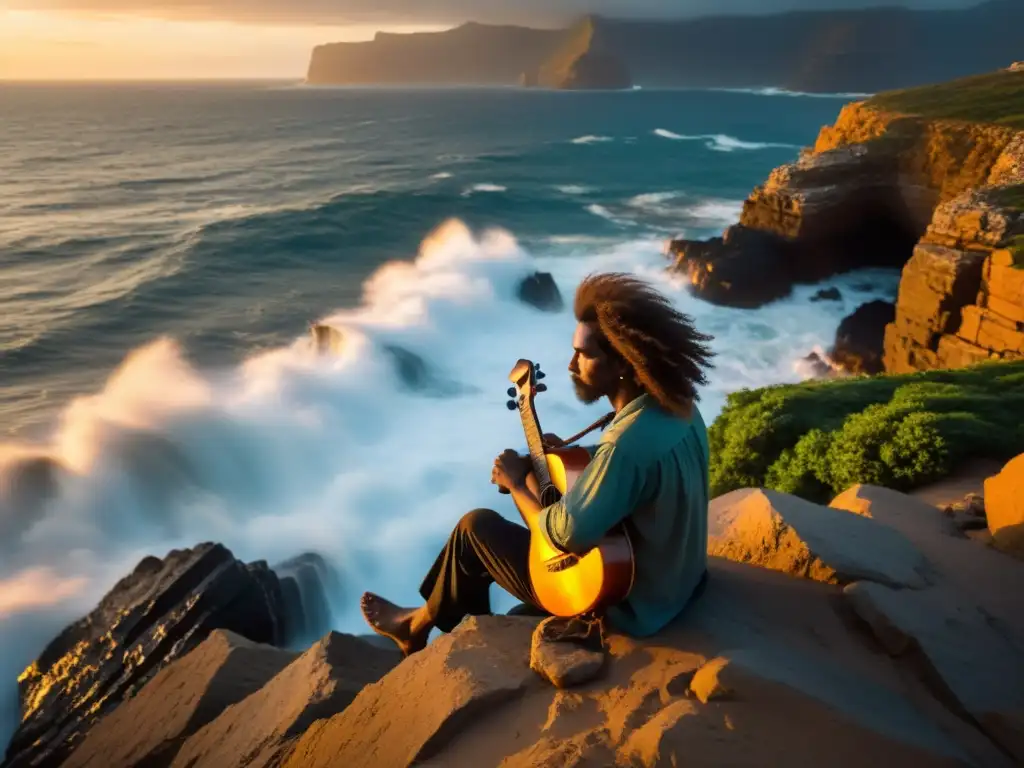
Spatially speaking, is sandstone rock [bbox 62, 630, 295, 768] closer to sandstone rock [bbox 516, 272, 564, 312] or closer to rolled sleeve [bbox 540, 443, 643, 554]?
rolled sleeve [bbox 540, 443, 643, 554]

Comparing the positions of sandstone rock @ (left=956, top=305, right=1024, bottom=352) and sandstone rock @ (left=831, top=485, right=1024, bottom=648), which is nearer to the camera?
sandstone rock @ (left=831, top=485, right=1024, bottom=648)

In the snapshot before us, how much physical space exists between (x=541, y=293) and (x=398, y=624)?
19.0 meters

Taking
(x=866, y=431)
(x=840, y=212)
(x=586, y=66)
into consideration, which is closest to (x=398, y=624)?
(x=866, y=431)

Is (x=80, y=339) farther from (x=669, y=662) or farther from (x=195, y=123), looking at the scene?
(x=195, y=123)

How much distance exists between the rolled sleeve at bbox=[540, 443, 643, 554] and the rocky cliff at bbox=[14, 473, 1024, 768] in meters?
0.65

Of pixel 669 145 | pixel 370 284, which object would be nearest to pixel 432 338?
pixel 370 284

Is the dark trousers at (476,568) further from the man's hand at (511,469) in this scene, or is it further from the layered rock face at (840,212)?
the layered rock face at (840,212)

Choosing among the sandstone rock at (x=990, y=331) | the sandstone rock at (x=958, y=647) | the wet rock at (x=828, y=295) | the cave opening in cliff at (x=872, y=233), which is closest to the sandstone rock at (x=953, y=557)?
the sandstone rock at (x=958, y=647)

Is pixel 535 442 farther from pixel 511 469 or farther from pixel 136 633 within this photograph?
pixel 136 633

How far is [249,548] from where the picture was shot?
11.1 m

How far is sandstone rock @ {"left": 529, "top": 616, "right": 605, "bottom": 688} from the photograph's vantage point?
10.3 feet

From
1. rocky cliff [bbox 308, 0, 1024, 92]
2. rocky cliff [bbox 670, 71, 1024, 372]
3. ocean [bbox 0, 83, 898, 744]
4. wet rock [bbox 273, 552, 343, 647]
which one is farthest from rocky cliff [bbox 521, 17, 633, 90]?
wet rock [bbox 273, 552, 343, 647]

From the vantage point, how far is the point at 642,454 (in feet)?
9.23

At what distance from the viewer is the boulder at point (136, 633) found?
6480 millimetres
